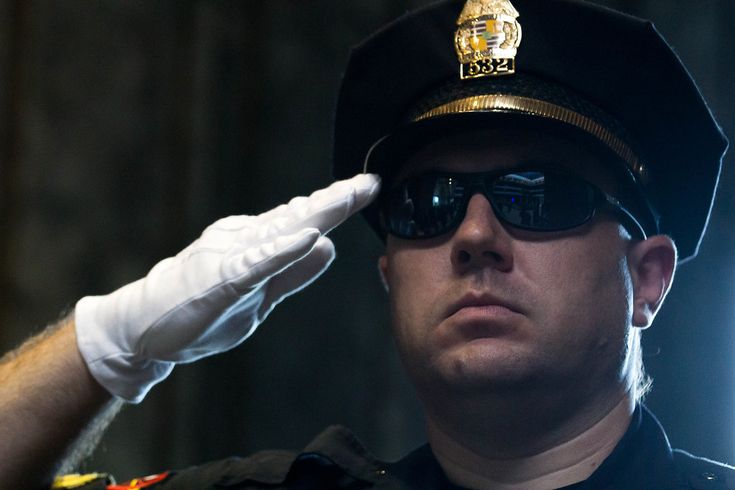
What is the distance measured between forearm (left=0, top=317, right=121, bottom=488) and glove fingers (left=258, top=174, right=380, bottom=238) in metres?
0.37

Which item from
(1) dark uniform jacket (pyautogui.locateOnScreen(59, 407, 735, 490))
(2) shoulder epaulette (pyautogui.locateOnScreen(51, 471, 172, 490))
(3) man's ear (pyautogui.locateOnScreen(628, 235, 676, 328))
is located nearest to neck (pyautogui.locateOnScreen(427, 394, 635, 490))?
(1) dark uniform jacket (pyautogui.locateOnScreen(59, 407, 735, 490))

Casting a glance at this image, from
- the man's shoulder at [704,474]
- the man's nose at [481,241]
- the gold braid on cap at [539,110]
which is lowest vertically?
the man's shoulder at [704,474]

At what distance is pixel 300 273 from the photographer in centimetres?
171

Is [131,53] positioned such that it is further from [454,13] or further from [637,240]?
[637,240]

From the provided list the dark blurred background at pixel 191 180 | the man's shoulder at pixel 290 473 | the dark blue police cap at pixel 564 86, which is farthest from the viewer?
the dark blurred background at pixel 191 180

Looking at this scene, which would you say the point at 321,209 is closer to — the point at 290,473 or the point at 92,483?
the point at 290,473

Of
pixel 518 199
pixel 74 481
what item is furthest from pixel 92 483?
pixel 518 199

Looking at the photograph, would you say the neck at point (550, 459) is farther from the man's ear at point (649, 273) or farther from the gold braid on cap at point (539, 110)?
the gold braid on cap at point (539, 110)

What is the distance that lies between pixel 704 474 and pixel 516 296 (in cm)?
37

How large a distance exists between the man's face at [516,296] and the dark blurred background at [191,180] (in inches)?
32.2

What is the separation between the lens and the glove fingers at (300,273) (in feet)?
5.51

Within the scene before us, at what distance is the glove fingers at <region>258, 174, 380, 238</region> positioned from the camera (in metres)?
1.63

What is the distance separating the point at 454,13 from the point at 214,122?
93 cm

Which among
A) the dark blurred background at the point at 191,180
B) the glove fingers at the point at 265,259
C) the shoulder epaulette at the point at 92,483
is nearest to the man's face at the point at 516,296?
the glove fingers at the point at 265,259
